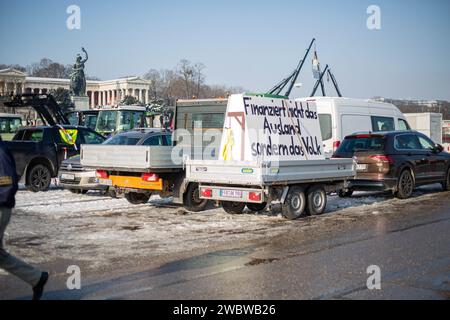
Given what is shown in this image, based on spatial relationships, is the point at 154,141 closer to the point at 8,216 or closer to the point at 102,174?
the point at 102,174

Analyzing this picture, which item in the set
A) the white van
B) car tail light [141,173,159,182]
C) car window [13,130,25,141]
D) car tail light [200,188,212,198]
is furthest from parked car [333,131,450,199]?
car window [13,130,25,141]

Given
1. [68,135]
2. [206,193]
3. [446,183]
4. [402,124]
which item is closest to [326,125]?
[446,183]

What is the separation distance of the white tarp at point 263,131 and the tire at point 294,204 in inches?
28.2

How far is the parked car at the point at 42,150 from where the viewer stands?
15.4m

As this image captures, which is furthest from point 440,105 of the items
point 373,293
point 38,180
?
point 373,293

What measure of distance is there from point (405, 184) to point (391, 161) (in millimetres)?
909

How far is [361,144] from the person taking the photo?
13.9 meters

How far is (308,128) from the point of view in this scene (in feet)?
38.6

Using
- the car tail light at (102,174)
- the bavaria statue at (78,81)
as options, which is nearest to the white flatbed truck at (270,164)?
the car tail light at (102,174)

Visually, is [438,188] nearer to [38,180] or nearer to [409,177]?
[409,177]

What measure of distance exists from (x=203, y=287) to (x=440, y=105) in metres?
90.9

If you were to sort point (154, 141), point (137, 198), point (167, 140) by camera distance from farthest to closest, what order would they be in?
point (167, 140), point (154, 141), point (137, 198)

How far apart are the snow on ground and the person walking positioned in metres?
1.69

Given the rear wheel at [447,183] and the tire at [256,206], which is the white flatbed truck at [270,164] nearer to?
the tire at [256,206]
